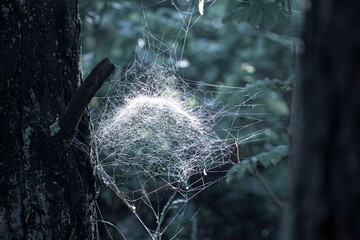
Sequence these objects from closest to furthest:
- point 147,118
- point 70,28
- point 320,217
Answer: point 320,217, point 70,28, point 147,118

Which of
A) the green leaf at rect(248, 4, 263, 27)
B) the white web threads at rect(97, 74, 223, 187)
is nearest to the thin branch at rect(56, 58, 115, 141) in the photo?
the white web threads at rect(97, 74, 223, 187)

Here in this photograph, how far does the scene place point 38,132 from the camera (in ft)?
5.45

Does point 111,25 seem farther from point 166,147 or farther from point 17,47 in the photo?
point 17,47

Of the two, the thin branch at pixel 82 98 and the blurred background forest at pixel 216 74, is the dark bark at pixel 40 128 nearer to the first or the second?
the thin branch at pixel 82 98

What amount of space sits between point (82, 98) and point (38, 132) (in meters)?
0.25

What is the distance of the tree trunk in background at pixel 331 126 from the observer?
761 mm

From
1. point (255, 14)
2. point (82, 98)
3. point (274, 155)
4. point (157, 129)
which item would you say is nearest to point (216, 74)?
point (255, 14)

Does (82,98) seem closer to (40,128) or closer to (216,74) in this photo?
(40,128)

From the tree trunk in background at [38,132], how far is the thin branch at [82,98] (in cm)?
6

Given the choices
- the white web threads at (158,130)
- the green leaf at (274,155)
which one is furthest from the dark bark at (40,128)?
the green leaf at (274,155)

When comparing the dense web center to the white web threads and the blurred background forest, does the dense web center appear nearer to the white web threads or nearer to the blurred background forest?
the white web threads

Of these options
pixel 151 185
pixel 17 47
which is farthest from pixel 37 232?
pixel 151 185

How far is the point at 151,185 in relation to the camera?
464cm

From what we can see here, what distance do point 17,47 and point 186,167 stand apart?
1413mm
